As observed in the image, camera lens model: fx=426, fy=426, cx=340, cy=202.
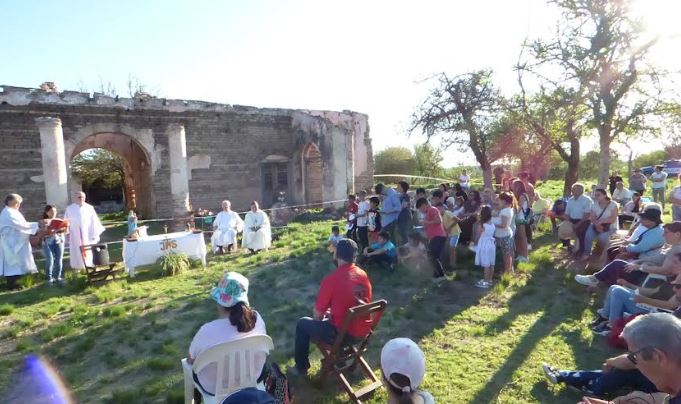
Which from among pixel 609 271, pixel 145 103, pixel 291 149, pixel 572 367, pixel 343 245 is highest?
pixel 145 103

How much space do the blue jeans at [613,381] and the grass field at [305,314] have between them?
174mm

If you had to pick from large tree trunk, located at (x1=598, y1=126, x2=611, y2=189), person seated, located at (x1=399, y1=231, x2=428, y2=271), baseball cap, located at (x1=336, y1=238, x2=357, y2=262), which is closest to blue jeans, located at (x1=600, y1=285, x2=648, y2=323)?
baseball cap, located at (x1=336, y1=238, x2=357, y2=262)

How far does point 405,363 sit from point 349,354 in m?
1.94

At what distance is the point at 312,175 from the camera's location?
2000cm

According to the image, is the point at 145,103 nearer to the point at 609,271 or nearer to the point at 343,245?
the point at 343,245

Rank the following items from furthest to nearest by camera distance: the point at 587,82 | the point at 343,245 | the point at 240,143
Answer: the point at 240,143, the point at 587,82, the point at 343,245

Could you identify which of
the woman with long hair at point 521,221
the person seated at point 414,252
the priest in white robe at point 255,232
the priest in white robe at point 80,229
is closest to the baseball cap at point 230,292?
the person seated at point 414,252

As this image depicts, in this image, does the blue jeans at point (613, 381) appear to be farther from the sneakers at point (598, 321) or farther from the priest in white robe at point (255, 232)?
the priest in white robe at point (255, 232)

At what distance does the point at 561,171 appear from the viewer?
33812 millimetres

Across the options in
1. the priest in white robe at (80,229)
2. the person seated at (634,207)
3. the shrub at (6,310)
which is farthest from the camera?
the priest in white robe at (80,229)

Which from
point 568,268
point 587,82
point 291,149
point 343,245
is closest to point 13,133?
point 291,149

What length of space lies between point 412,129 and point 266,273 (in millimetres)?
12660

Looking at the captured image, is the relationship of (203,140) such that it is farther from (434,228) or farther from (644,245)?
(644,245)

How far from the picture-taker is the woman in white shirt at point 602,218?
6.99 metres
